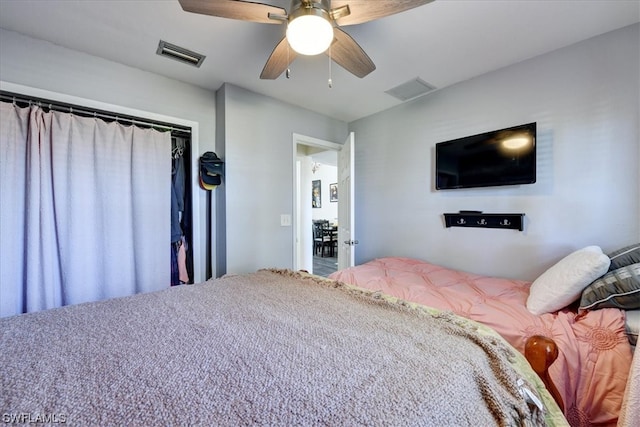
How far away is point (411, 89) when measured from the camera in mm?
2582

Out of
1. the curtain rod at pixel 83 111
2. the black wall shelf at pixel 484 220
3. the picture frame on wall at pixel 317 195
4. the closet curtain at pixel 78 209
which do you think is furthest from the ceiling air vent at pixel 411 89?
the picture frame on wall at pixel 317 195

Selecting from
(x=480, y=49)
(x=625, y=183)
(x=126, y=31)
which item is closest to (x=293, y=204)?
(x=126, y=31)

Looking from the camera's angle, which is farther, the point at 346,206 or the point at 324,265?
the point at 324,265

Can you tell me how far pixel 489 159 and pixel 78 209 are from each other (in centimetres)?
324

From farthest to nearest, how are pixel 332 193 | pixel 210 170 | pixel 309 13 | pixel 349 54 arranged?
pixel 332 193
pixel 210 170
pixel 349 54
pixel 309 13

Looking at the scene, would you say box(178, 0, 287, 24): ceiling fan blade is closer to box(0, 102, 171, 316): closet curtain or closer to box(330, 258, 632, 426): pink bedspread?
box(0, 102, 171, 316): closet curtain

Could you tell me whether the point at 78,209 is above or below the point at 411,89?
below

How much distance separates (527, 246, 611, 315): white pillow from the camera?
4.28 feet

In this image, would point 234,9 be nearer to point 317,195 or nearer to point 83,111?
point 83,111

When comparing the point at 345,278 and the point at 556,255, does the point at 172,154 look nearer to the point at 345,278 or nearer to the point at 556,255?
the point at 345,278

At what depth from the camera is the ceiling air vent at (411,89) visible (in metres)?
2.47

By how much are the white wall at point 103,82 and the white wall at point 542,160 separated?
205cm

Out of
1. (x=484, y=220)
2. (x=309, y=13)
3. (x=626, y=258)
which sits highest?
(x=309, y=13)

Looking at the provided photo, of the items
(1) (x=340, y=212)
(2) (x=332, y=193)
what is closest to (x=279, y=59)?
(1) (x=340, y=212)
